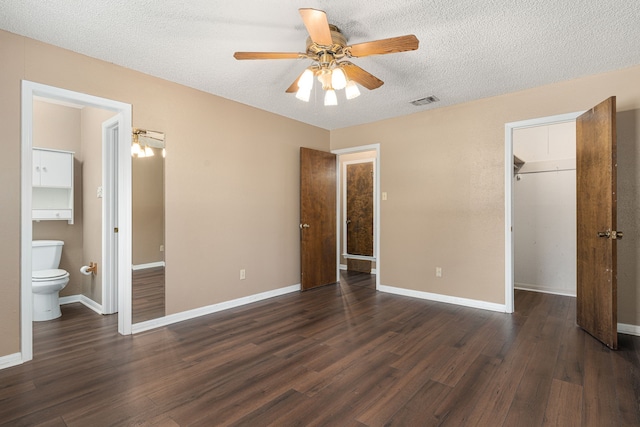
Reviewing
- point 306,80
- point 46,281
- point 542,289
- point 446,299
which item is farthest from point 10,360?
point 542,289

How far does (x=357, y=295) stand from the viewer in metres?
4.42

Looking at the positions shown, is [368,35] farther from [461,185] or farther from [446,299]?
[446,299]

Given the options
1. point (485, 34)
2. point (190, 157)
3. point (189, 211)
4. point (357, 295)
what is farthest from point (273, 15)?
point (357, 295)

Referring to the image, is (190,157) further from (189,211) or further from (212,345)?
(212,345)

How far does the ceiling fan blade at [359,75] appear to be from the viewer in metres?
2.32

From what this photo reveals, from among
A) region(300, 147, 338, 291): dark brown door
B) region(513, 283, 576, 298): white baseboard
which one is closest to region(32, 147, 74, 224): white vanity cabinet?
region(300, 147, 338, 291): dark brown door

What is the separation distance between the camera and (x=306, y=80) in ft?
7.54

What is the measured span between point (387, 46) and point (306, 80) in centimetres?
62

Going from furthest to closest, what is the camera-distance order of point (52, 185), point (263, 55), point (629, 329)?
point (52, 185) < point (629, 329) < point (263, 55)

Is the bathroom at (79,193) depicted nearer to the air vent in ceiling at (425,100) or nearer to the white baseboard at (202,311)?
the white baseboard at (202,311)

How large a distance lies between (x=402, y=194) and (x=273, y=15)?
2961 mm

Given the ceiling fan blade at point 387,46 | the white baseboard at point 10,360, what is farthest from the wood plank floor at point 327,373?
the ceiling fan blade at point 387,46

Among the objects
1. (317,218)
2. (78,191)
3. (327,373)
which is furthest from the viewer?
(317,218)

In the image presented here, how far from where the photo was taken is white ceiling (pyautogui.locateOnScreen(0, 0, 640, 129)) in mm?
2074
